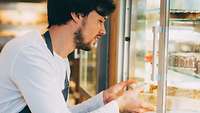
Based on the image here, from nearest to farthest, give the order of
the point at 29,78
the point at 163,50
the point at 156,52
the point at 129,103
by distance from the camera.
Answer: the point at 29,78 < the point at 129,103 < the point at 163,50 < the point at 156,52

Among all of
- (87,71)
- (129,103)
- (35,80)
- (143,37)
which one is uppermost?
(143,37)

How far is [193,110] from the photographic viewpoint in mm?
2199

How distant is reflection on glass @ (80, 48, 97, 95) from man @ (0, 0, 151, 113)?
2267mm

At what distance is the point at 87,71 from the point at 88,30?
285cm

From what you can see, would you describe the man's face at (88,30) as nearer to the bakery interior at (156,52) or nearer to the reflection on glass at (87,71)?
the bakery interior at (156,52)

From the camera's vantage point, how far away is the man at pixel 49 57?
1.18 metres

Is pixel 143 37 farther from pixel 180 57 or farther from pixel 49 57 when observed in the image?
pixel 49 57

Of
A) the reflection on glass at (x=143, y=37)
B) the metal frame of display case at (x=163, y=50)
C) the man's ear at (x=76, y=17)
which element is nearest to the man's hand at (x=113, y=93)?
the man's ear at (x=76, y=17)

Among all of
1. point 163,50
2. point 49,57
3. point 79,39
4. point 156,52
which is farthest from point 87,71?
point 49,57

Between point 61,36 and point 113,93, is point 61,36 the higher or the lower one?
the higher one

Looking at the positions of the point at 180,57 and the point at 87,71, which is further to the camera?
the point at 87,71

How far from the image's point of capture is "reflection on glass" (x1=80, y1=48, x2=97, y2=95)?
378 cm

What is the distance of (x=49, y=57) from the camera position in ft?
4.08

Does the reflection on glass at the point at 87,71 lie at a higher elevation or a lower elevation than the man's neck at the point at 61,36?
lower
